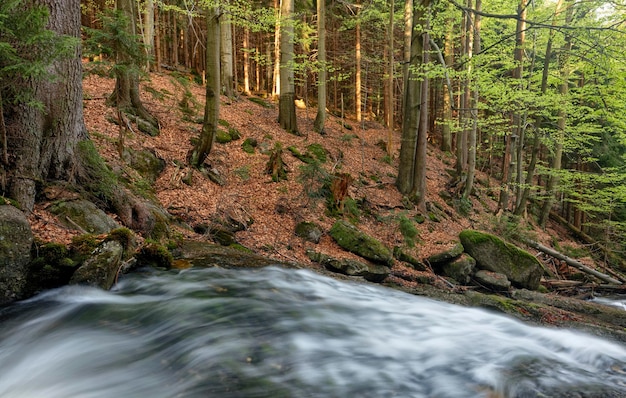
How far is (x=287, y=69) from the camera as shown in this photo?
15023 millimetres

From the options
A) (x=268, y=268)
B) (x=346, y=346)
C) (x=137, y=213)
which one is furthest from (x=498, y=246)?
(x=137, y=213)

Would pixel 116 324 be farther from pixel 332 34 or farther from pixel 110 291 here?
pixel 332 34

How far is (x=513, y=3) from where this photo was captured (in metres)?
13.0

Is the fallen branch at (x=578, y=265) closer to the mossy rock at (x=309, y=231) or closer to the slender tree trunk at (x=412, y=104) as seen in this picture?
the slender tree trunk at (x=412, y=104)

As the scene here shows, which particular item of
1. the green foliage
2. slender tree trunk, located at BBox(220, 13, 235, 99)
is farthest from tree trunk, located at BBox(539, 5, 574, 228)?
the green foliage

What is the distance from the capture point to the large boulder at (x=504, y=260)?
30.3 feet

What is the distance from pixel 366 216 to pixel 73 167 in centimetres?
795

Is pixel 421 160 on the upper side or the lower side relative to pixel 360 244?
upper

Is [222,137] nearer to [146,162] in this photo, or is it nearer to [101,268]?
[146,162]

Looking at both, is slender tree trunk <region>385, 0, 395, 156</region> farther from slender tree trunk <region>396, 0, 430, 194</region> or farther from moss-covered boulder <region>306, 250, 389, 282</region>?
moss-covered boulder <region>306, 250, 389, 282</region>

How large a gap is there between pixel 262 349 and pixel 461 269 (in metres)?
6.93

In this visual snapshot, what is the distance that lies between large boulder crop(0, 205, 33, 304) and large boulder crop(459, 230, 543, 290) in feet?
30.6

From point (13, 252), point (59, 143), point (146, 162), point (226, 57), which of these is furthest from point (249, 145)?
point (13, 252)

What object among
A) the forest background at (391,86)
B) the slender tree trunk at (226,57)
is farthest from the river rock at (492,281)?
the slender tree trunk at (226,57)
